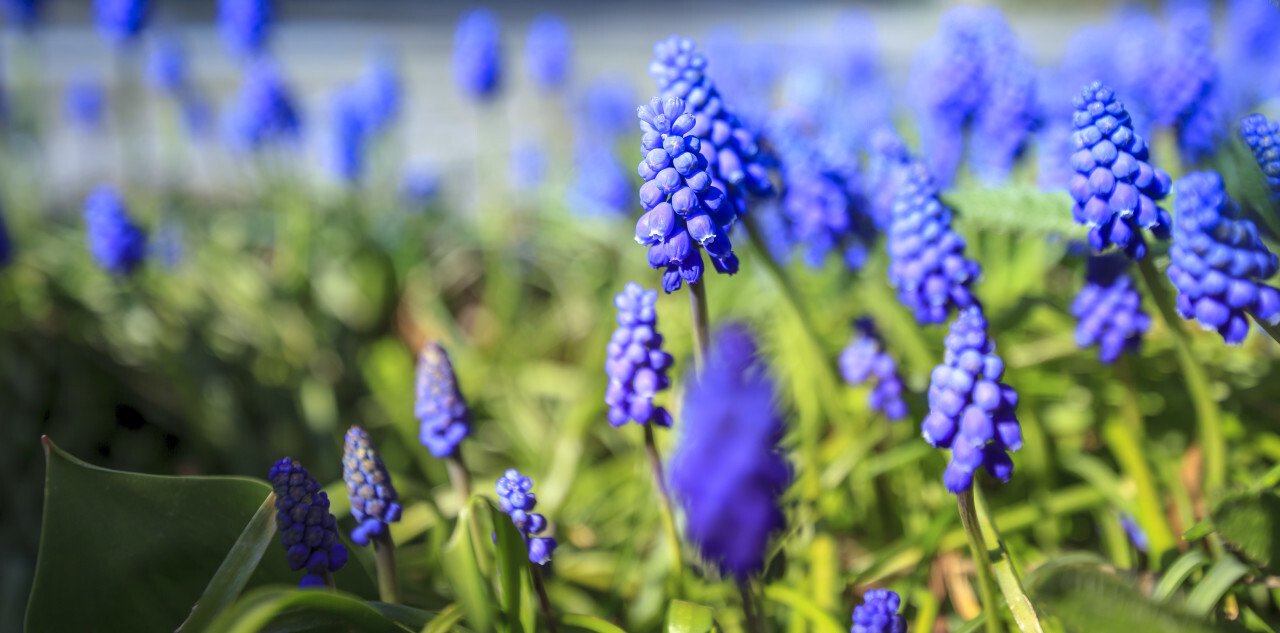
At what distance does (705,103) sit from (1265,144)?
903 millimetres

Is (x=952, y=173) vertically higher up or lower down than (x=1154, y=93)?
lower down

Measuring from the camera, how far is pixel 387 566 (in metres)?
1.54

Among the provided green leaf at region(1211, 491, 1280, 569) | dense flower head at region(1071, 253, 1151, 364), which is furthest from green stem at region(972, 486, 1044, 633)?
dense flower head at region(1071, 253, 1151, 364)

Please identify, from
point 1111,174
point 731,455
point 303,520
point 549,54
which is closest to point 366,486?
point 303,520

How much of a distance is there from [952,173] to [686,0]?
13.0 metres

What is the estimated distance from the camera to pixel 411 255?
153 inches

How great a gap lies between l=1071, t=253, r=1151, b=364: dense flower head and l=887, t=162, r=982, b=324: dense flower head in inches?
10.1

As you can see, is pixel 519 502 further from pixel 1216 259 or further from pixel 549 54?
pixel 549 54

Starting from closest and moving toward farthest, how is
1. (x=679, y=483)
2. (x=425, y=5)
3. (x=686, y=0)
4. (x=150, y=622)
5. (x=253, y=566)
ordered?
(x=679, y=483)
(x=253, y=566)
(x=150, y=622)
(x=425, y=5)
(x=686, y=0)

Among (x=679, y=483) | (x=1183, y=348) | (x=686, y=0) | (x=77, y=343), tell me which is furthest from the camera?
(x=686, y=0)

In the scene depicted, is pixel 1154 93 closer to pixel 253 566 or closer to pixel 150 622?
pixel 253 566

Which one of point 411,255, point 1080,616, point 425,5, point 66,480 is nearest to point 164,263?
point 411,255

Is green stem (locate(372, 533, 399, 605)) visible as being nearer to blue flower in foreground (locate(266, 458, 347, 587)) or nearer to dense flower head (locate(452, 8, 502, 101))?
blue flower in foreground (locate(266, 458, 347, 587))

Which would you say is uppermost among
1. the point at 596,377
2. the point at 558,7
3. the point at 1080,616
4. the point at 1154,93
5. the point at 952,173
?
the point at 558,7
